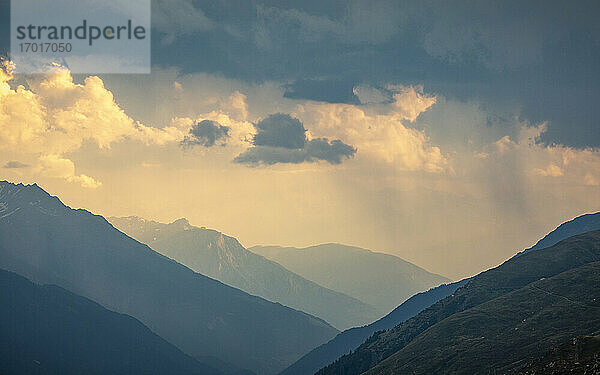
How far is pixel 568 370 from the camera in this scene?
132 meters

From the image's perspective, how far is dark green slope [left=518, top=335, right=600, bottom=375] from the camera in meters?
129

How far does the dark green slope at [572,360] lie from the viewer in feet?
422

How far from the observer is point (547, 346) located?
19812 centimetres

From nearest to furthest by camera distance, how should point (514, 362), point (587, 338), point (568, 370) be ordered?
1. point (568, 370)
2. point (587, 338)
3. point (514, 362)

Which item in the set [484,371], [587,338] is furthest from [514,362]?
[587,338]

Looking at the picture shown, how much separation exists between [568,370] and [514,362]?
214ft

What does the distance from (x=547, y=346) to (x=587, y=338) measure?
2372 inches

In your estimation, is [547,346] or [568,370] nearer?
[568,370]

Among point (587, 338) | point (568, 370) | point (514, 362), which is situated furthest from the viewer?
point (514, 362)

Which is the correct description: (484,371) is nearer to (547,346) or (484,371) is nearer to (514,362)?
(514,362)

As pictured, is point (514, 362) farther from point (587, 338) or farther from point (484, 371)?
point (587, 338)

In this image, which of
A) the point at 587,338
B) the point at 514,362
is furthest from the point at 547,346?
the point at 587,338

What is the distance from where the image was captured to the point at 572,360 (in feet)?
444

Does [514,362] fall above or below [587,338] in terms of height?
below
